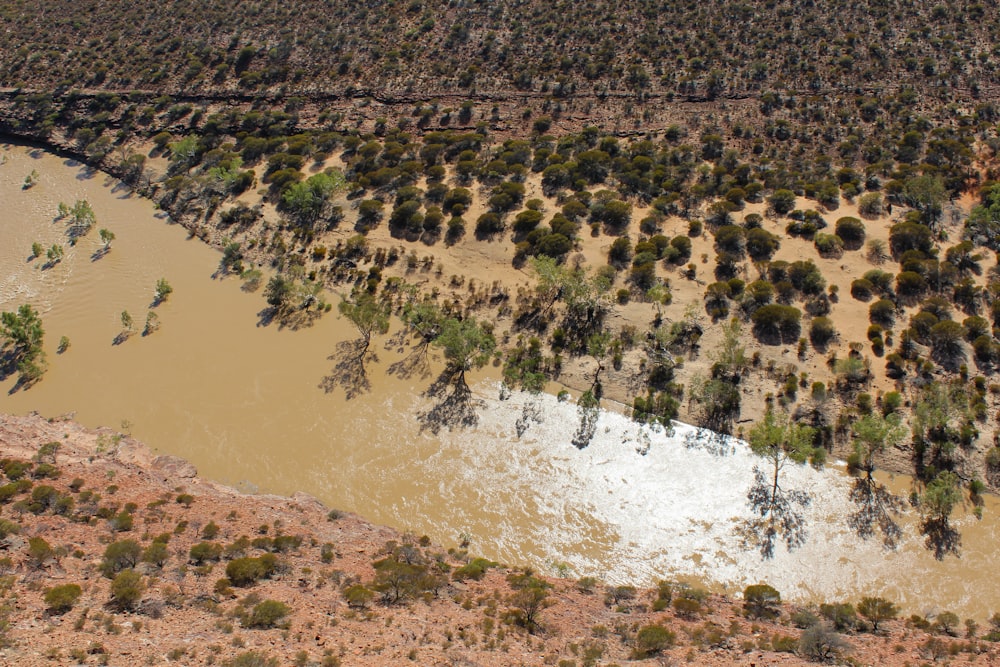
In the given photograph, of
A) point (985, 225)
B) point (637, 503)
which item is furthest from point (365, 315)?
point (985, 225)

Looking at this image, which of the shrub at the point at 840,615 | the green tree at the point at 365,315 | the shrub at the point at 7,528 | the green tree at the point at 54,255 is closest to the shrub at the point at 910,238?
the shrub at the point at 840,615

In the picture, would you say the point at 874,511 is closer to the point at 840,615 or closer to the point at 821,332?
the point at 840,615

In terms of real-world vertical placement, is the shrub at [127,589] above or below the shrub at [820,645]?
below

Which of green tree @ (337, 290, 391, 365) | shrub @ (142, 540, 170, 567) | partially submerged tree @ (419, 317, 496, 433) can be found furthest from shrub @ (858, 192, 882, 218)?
shrub @ (142, 540, 170, 567)

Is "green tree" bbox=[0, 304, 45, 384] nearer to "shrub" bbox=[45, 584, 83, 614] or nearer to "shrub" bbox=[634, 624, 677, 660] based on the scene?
"shrub" bbox=[45, 584, 83, 614]

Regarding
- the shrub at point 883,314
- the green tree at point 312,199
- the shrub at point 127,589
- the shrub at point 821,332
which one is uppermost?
the green tree at point 312,199

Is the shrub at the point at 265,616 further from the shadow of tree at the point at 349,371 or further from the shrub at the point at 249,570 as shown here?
the shadow of tree at the point at 349,371

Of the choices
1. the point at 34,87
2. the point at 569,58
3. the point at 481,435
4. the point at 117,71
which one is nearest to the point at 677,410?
the point at 481,435
